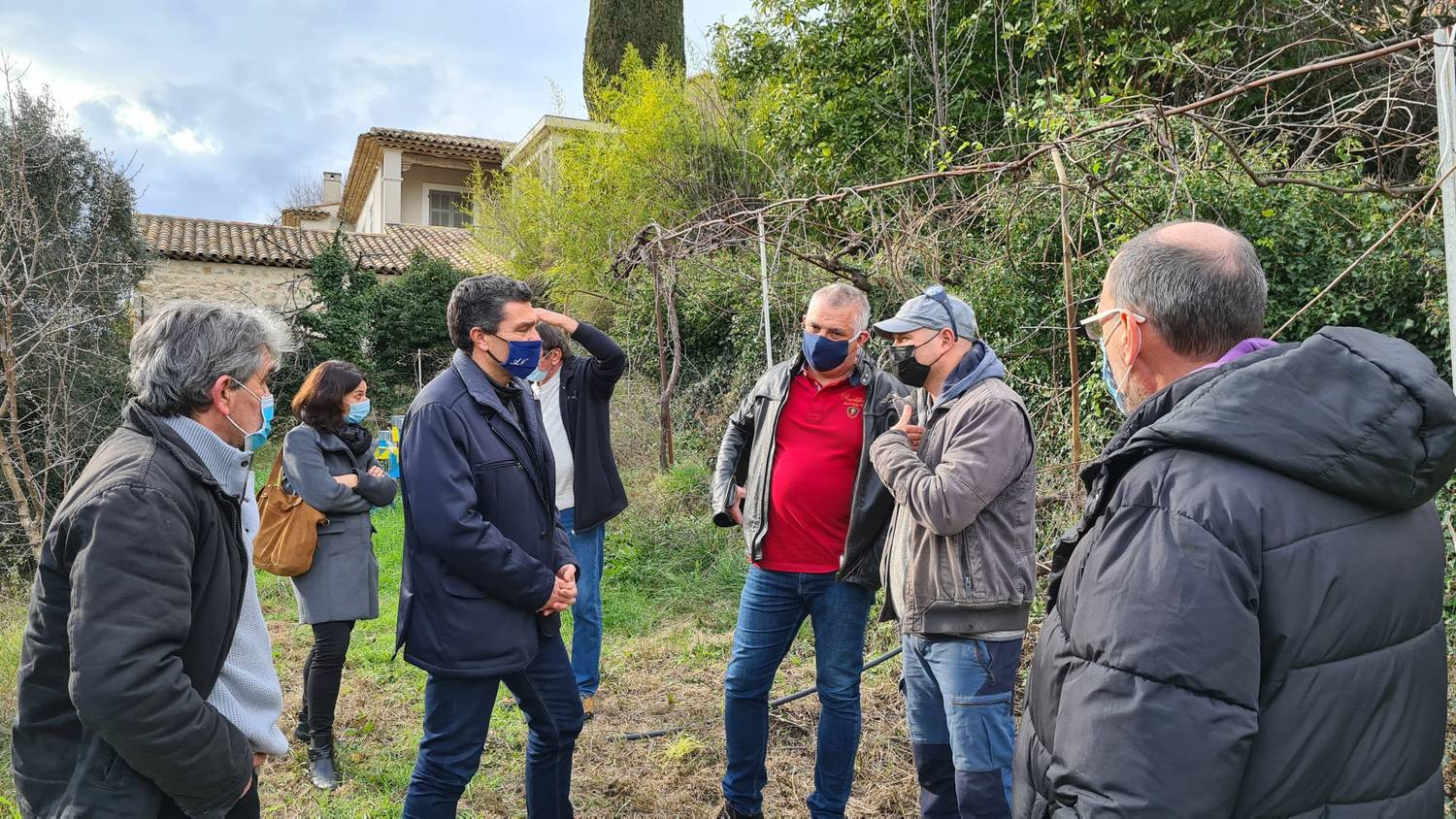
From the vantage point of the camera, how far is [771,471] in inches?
140

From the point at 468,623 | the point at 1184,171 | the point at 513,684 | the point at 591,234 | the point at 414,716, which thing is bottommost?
the point at 414,716

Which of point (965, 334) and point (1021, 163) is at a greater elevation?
point (1021, 163)

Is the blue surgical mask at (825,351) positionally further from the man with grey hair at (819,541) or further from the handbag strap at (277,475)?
the handbag strap at (277,475)

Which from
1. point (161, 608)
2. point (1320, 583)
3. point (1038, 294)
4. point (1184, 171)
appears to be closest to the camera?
point (1320, 583)

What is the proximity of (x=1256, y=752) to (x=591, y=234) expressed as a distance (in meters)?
12.5

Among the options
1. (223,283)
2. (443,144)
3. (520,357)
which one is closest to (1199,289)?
(520,357)

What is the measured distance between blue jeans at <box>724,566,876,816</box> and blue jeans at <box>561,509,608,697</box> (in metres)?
1.28

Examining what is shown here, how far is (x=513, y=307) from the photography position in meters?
3.12

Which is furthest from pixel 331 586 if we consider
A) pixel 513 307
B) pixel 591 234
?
pixel 591 234

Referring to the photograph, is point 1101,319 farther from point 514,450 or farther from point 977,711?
point 514,450

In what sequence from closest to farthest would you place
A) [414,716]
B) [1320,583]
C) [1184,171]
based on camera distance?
[1320,583] → [414,716] → [1184,171]

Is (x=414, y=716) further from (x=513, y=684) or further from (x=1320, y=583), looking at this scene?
(x=1320, y=583)

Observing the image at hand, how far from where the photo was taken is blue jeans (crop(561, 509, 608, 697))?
461cm

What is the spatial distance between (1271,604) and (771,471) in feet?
7.60
